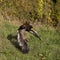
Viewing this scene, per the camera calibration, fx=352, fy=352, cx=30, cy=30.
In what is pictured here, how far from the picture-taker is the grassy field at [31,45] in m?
10.5

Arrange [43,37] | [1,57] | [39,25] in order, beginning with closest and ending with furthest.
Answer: [1,57]
[43,37]
[39,25]

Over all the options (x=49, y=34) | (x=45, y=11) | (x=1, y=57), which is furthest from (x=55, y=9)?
(x=1, y=57)

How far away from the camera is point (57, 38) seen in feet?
40.4

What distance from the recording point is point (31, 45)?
11164mm

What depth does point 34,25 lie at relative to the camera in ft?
43.2

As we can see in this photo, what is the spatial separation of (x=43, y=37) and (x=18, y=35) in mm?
1244

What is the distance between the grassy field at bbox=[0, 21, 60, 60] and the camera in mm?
10484

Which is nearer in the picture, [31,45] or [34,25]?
[31,45]

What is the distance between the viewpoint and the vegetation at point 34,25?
422 inches

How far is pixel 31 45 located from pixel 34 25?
83.4 inches

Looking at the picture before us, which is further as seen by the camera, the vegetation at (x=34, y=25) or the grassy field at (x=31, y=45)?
the vegetation at (x=34, y=25)

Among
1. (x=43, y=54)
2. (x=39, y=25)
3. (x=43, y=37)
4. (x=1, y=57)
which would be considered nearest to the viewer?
(x=1, y=57)

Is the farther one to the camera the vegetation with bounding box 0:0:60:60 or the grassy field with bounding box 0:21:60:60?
the vegetation with bounding box 0:0:60:60

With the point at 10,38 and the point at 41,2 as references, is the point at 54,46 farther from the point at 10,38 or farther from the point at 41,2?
the point at 41,2
